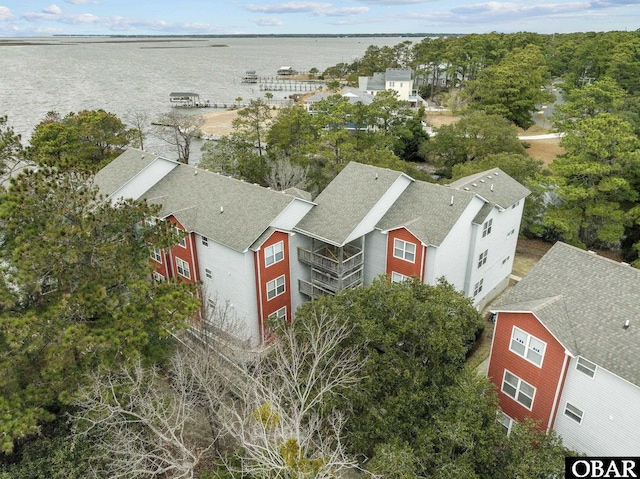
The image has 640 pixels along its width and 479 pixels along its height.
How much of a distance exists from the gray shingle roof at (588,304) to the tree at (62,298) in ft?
45.5

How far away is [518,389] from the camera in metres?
19.2

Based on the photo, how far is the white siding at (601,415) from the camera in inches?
616

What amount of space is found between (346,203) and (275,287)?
6.54m

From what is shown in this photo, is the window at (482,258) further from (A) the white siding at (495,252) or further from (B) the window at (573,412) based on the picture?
(B) the window at (573,412)

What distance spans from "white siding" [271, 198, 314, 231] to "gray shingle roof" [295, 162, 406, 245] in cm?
34

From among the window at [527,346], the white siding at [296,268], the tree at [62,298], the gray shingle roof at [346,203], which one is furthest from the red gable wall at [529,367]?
the tree at [62,298]

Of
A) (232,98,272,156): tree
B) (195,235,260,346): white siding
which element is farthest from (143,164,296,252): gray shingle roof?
(232,98,272,156): tree

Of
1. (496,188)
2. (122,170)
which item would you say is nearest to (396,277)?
(496,188)

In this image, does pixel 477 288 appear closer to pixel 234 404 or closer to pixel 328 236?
pixel 328 236

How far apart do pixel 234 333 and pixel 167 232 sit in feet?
21.8

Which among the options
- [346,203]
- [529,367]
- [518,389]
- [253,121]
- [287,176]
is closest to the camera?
[529,367]

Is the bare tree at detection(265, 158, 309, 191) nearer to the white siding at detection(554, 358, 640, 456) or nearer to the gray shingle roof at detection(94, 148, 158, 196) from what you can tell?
the gray shingle roof at detection(94, 148, 158, 196)

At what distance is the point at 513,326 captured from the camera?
18.7 metres

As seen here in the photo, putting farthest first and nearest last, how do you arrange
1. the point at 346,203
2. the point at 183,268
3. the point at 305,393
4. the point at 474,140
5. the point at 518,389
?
1. the point at 474,140
2. the point at 183,268
3. the point at 346,203
4. the point at 518,389
5. the point at 305,393
